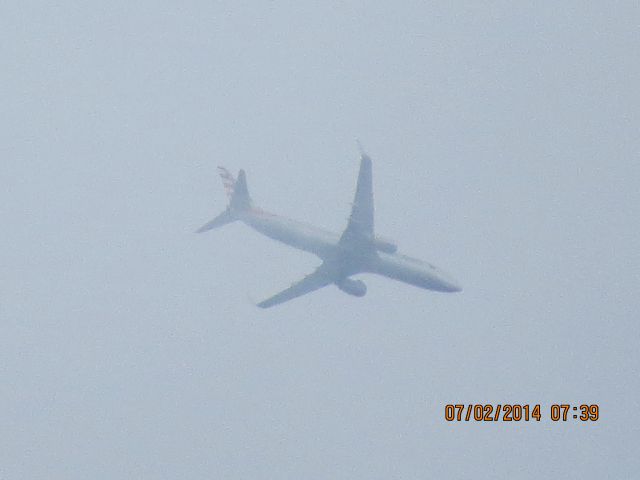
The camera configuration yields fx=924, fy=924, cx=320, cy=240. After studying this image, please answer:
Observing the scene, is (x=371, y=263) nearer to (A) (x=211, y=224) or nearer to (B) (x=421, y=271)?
(B) (x=421, y=271)

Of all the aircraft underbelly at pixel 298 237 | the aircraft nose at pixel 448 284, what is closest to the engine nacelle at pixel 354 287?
the aircraft underbelly at pixel 298 237

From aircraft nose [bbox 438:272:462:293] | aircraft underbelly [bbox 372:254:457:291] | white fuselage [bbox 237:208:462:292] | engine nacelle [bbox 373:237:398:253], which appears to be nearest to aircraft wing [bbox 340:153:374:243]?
engine nacelle [bbox 373:237:398:253]

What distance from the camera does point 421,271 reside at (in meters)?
83.2

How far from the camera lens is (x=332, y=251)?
263ft

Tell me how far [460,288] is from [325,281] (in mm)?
12572

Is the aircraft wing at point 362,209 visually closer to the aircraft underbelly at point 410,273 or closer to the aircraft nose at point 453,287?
the aircraft underbelly at point 410,273

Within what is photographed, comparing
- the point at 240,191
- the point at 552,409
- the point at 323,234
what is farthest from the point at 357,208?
the point at 552,409

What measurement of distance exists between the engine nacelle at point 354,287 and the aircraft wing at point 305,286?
4.36ft

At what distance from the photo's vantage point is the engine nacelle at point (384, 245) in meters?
79.9

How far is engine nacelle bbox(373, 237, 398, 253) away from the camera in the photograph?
79.9 metres

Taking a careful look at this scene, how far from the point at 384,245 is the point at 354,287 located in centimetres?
534

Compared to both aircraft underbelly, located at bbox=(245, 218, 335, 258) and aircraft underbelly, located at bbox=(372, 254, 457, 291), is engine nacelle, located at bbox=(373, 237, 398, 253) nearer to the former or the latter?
aircraft underbelly, located at bbox=(372, 254, 457, 291)

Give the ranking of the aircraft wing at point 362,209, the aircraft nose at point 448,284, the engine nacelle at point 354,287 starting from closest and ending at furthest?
the aircraft wing at point 362,209, the engine nacelle at point 354,287, the aircraft nose at point 448,284

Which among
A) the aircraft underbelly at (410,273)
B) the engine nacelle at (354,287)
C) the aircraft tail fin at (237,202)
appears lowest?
the engine nacelle at (354,287)
